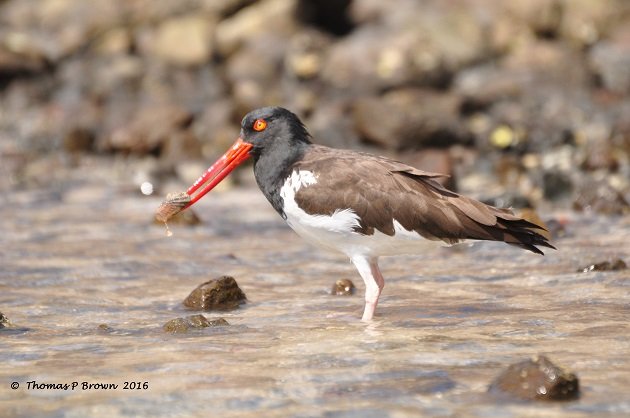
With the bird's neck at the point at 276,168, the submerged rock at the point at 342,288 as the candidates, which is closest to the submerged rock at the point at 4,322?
the bird's neck at the point at 276,168

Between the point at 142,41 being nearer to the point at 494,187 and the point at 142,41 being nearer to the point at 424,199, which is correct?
the point at 494,187

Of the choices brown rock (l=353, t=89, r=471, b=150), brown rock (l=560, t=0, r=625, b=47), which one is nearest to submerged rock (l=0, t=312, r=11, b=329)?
brown rock (l=353, t=89, r=471, b=150)

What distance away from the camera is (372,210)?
6.46 meters

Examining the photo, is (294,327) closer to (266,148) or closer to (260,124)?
(266,148)

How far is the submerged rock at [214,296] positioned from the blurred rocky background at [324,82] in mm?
Result: 6598

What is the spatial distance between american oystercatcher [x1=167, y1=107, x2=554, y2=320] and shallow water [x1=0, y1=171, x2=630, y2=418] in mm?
473

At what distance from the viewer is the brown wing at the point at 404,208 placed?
6.42 metres

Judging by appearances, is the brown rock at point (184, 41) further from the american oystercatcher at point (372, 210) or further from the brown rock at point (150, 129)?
the american oystercatcher at point (372, 210)

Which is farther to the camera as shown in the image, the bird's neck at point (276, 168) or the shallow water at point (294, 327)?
the bird's neck at point (276, 168)

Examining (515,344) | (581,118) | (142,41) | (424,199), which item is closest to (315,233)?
(424,199)

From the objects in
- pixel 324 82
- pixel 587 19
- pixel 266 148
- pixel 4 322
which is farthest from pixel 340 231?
pixel 587 19

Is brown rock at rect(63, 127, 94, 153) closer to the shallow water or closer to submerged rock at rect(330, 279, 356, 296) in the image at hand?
the shallow water

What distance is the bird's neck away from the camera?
673 cm

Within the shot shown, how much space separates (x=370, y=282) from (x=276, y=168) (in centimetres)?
99
